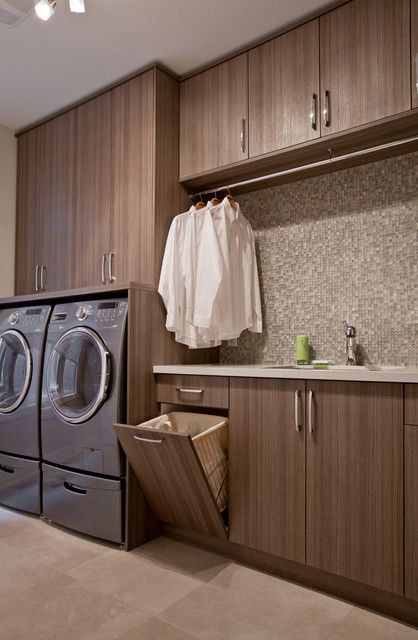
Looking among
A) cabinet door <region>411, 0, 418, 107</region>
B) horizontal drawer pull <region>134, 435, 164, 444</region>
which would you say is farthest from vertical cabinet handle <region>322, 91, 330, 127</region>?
horizontal drawer pull <region>134, 435, 164, 444</region>

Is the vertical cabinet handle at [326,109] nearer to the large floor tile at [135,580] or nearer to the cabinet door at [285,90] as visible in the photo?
the cabinet door at [285,90]

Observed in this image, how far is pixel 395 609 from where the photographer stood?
179 cm

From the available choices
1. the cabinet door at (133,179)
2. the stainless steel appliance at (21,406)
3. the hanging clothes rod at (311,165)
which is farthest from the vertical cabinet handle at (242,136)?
the stainless steel appliance at (21,406)

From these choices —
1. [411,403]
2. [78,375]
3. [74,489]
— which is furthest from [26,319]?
[411,403]

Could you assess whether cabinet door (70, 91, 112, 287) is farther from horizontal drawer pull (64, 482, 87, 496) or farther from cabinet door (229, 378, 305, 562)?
cabinet door (229, 378, 305, 562)

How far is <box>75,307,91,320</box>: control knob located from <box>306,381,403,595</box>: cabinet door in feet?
4.24

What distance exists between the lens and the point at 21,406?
2.83 meters

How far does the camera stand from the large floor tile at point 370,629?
166cm

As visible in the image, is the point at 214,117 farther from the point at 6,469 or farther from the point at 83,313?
the point at 6,469

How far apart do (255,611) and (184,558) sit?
1.82 feet

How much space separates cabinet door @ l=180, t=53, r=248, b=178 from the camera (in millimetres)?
2559

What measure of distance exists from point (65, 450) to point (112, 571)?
2.35ft

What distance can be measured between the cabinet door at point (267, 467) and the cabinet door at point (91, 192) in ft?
4.50

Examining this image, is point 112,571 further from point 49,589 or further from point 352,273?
point 352,273
